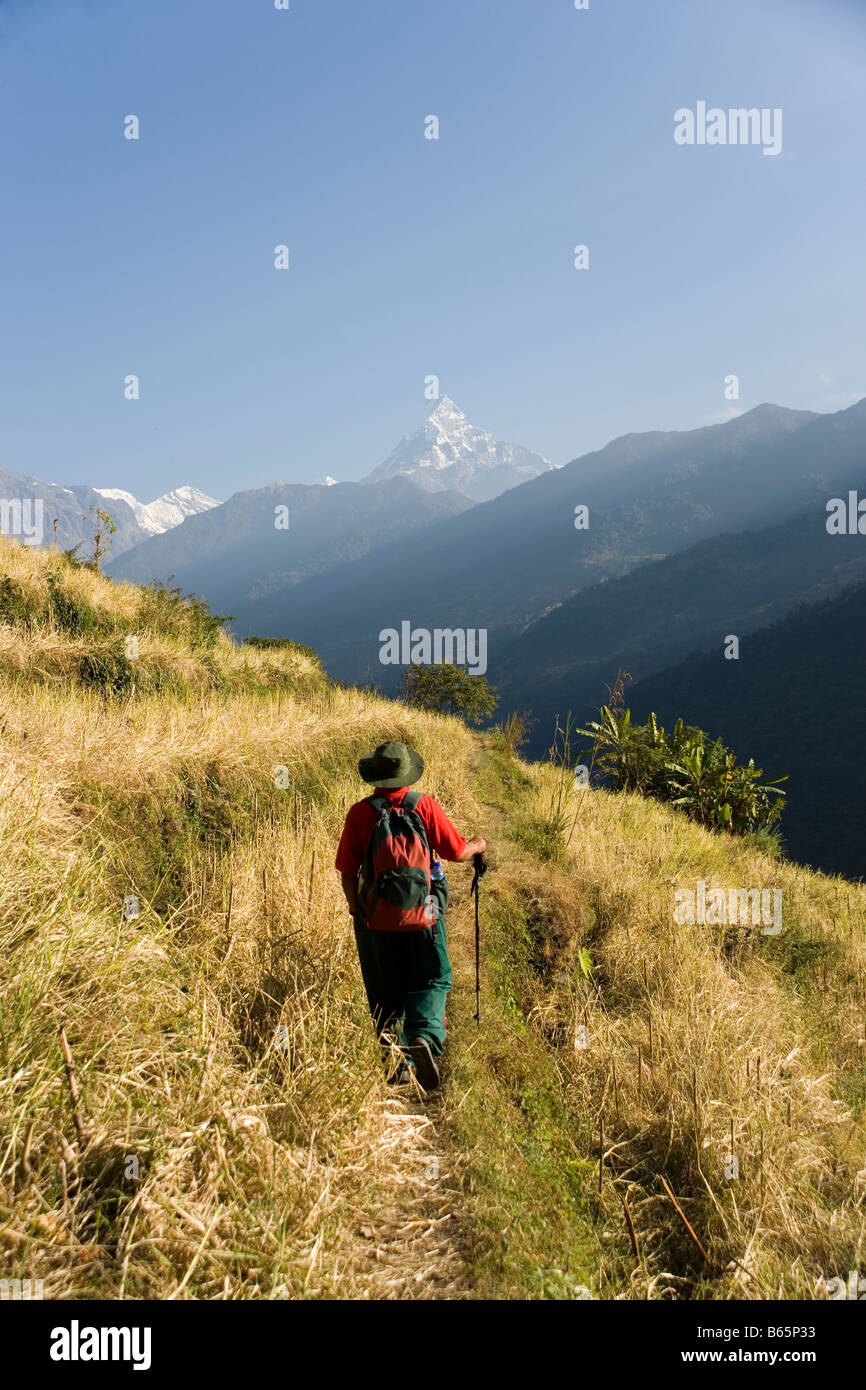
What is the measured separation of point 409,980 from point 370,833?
88 centimetres

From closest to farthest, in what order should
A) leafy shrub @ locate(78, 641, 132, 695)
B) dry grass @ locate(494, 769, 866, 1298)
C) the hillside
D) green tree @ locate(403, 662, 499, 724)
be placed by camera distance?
the hillside → dry grass @ locate(494, 769, 866, 1298) → leafy shrub @ locate(78, 641, 132, 695) → green tree @ locate(403, 662, 499, 724)

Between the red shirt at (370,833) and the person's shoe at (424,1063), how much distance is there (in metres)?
0.98

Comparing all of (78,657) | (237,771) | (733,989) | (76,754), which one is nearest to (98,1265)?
(76,754)

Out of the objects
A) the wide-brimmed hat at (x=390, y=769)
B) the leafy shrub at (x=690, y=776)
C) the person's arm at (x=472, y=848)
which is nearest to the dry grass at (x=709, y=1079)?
the person's arm at (x=472, y=848)

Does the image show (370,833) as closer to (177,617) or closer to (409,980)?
(409,980)

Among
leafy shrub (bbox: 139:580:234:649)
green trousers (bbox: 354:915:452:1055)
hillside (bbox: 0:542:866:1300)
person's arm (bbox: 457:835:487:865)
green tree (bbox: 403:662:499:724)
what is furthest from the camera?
green tree (bbox: 403:662:499:724)

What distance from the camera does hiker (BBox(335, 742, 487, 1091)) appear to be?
346 centimetres

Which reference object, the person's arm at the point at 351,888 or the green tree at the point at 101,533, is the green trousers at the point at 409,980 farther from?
the green tree at the point at 101,533

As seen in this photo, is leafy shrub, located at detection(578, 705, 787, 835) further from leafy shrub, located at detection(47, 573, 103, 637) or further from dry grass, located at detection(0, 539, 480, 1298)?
dry grass, located at detection(0, 539, 480, 1298)

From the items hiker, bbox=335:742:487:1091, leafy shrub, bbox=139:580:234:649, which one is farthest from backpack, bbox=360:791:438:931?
leafy shrub, bbox=139:580:234:649

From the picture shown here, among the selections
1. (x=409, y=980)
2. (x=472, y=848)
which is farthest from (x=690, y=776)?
(x=409, y=980)

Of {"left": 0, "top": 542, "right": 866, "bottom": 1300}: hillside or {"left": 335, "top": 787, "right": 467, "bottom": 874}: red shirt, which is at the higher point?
{"left": 335, "top": 787, "right": 467, "bottom": 874}: red shirt

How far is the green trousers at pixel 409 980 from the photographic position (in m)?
3.60

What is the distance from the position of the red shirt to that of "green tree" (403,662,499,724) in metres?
21.3
